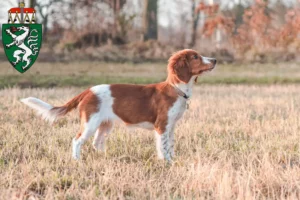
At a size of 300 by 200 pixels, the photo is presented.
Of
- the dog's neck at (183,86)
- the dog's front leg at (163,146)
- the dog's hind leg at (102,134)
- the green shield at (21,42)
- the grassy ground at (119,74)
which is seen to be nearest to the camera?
the dog's front leg at (163,146)

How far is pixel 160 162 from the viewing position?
5234 millimetres

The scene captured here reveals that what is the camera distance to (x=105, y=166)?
4.87 metres

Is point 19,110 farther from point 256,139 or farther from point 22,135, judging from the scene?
point 256,139

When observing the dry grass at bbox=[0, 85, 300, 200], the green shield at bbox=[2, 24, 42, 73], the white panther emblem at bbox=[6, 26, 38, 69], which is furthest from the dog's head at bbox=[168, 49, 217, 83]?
the white panther emblem at bbox=[6, 26, 38, 69]

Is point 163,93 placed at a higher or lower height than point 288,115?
higher

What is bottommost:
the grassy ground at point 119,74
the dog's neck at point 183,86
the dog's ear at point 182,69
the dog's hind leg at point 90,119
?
the grassy ground at point 119,74

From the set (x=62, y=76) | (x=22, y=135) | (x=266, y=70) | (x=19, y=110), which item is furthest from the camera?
(x=266, y=70)

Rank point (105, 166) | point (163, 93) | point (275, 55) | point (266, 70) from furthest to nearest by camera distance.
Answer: point (275, 55) → point (266, 70) → point (163, 93) → point (105, 166)

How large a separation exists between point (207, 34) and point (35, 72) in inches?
417

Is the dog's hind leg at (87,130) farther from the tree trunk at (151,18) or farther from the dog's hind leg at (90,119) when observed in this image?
the tree trunk at (151,18)

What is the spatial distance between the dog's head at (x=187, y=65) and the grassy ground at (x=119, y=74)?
1019 centimetres

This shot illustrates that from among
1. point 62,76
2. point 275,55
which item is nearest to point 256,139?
point 62,76

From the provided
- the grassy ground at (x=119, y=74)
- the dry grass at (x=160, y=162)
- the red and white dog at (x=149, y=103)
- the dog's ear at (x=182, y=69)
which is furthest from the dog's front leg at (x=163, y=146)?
the grassy ground at (x=119, y=74)

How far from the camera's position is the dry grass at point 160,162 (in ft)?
13.6
